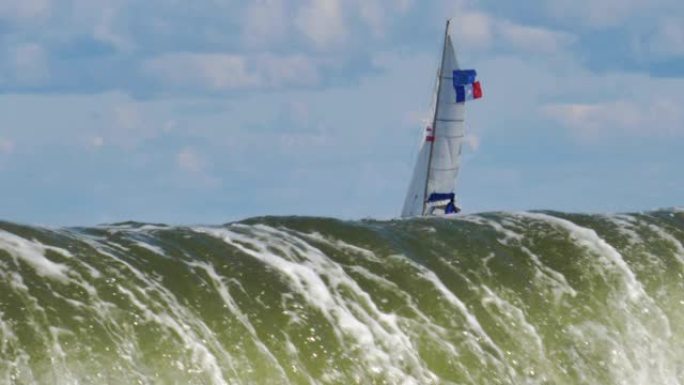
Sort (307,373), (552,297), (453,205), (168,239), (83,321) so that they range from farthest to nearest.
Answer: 1. (453,205)
2. (552,297)
3. (168,239)
4. (307,373)
5. (83,321)

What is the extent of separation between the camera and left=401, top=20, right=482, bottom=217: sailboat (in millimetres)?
64375

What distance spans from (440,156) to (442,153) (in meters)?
0.14

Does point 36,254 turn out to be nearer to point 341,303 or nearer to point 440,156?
point 341,303

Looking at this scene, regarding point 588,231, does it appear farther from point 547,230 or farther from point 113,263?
point 113,263

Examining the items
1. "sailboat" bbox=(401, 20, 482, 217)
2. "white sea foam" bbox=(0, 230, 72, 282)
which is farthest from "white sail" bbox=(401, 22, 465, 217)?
"white sea foam" bbox=(0, 230, 72, 282)

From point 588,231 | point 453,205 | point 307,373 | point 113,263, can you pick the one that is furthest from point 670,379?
point 453,205

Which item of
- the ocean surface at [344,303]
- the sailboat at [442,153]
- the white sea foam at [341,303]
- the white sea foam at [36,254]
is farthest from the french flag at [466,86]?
the white sea foam at [36,254]

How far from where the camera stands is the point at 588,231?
26969mm

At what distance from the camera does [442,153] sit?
64438 millimetres

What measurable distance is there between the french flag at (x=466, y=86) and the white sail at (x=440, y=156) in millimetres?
193

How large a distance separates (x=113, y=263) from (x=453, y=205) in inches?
1750

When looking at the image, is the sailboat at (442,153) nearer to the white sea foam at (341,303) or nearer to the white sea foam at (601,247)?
the white sea foam at (601,247)

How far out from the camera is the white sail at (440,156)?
64.4 m

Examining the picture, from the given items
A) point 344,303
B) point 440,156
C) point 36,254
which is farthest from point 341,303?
point 440,156
